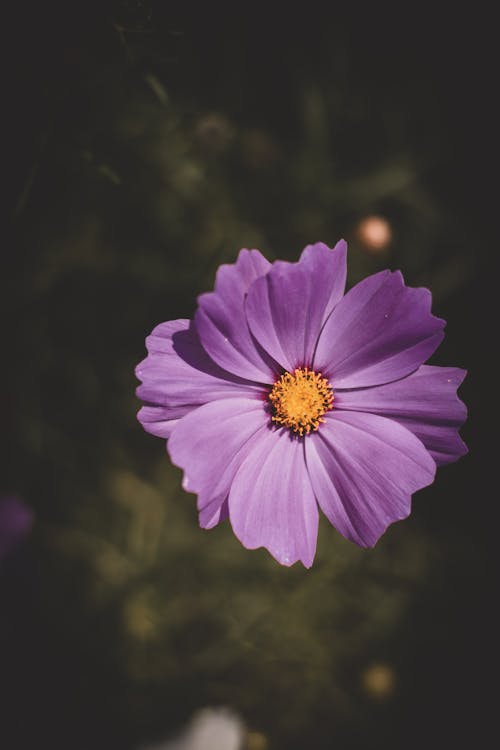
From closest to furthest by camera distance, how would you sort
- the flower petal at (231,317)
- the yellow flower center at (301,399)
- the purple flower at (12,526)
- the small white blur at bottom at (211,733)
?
the flower petal at (231,317)
the yellow flower center at (301,399)
the purple flower at (12,526)
the small white blur at bottom at (211,733)

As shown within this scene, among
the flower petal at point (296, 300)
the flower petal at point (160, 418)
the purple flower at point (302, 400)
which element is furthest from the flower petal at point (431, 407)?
the flower petal at point (160, 418)

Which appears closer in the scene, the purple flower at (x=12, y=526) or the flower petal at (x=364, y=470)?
the flower petal at (x=364, y=470)

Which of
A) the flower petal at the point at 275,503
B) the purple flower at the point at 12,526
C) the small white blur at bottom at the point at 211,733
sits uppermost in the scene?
the purple flower at the point at 12,526

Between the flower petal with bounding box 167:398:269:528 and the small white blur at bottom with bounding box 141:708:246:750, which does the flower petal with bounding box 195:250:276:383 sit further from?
the small white blur at bottom with bounding box 141:708:246:750

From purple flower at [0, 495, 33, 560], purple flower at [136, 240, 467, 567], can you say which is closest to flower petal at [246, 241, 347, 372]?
purple flower at [136, 240, 467, 567]

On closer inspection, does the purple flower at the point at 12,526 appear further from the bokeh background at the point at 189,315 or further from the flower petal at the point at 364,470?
the flower petal at the point at 364,470

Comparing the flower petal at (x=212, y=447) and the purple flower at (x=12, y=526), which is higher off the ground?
the purple flower at (x=12, y=526)
